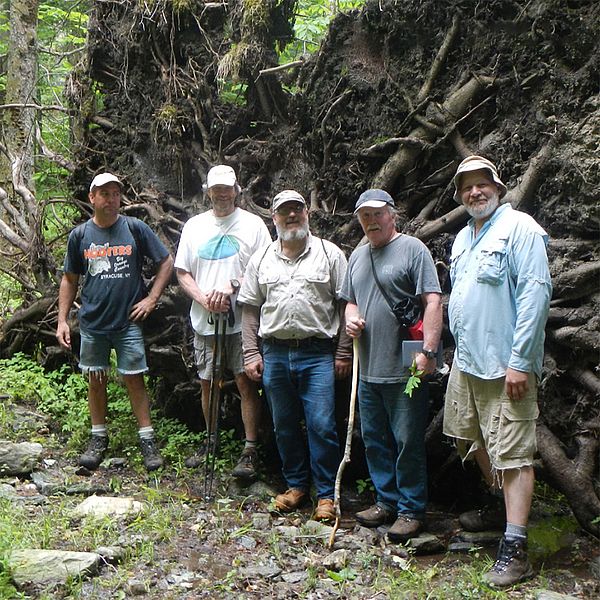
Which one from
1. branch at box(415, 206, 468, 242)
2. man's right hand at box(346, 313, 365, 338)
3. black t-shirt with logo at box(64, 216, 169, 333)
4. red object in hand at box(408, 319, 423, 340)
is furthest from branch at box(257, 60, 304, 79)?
red object in hand at box(408, 319, 423, 340)

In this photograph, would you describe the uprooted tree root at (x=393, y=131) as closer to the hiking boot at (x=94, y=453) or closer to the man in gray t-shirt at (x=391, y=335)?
the man in gray t-shirt at (x=391, y=335)

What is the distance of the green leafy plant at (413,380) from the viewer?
4379 mm

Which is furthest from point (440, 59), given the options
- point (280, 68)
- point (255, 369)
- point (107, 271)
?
point (107, 271)

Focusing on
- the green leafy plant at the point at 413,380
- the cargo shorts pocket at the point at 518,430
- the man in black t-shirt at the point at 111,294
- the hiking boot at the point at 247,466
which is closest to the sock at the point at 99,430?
the man in black t-shirt at the point at 111,294

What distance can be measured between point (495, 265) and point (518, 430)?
40.7 inches

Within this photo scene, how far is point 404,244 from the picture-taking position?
4711mm

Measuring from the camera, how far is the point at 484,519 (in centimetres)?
488

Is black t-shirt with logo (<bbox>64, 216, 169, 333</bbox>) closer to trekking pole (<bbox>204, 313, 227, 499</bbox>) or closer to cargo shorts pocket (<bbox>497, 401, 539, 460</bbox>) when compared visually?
trekking pole (<bbox>204, 313, 227, 499</bbox>)

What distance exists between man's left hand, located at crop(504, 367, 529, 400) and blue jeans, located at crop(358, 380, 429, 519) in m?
0.82

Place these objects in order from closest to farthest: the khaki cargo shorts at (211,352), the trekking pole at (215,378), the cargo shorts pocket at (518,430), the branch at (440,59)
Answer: the cargo shorts pocket at (518,430)
the trekking pole at (215,378)
the khaki cargo shorts at (211,352)
the branch at (440,59)

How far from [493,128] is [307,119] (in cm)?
193

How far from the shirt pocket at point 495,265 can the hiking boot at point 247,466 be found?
269cm

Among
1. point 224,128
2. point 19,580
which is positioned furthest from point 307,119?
point 19,580

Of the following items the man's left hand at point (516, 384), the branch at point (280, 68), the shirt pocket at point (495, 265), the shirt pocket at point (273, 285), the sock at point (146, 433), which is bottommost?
the sock at point (146, 433)
